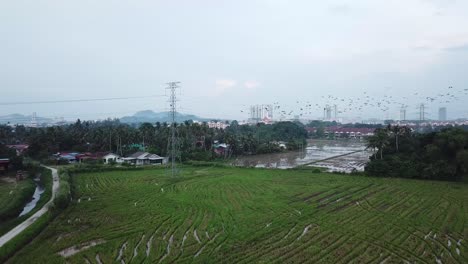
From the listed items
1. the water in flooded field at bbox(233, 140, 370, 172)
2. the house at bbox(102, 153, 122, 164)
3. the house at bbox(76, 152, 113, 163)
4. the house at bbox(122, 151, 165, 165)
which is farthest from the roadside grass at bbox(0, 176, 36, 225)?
the water in flooded field at bbox(233, 140, 370, 172)

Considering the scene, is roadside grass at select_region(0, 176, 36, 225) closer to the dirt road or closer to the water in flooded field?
the dirt road

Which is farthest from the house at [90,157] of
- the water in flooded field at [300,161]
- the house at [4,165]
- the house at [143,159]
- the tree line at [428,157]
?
the tree line at [428,157]

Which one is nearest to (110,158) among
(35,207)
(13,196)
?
(13,196)

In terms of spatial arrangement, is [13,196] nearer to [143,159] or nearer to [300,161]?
[143,159]

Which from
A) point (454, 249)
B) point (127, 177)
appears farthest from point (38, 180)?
point (454, 249)

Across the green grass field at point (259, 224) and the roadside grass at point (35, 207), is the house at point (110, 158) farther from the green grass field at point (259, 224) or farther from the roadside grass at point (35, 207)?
the green grass field at point (259, 224)

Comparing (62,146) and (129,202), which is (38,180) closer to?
(129,202)
